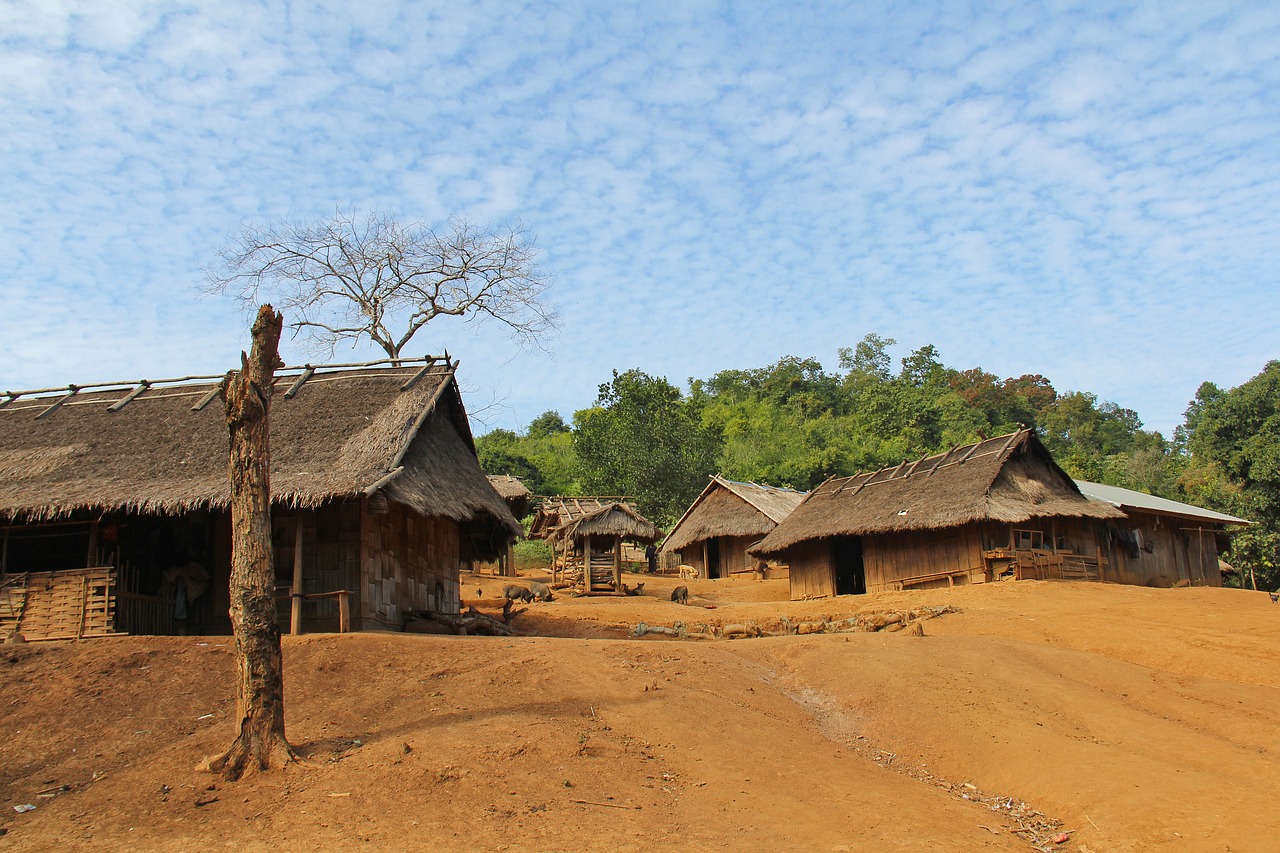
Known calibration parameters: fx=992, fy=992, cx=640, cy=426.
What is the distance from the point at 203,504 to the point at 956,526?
14896mm

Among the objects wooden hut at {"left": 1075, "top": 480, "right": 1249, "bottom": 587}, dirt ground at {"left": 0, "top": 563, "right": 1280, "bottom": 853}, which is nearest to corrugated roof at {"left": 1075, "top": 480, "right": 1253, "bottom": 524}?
wooden hut at {"left": 1075, "top": 480, "right": 1249, "bottom": 587}

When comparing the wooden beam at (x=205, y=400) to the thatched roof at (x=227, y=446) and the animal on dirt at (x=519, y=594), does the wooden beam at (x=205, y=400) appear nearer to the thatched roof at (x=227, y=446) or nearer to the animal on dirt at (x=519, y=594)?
the thatched roof at (x=227, y=446)

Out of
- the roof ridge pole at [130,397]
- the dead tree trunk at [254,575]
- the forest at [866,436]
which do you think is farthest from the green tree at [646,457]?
the dead tree trunk at [254,575]

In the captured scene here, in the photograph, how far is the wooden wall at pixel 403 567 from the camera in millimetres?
13289

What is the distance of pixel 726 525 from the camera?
30859 mm

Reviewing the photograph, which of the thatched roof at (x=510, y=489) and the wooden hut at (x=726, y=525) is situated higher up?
the thatched roof at (x=510, y=489)

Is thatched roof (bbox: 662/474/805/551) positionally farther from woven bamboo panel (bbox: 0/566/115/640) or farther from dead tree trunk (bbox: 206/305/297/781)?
dead tree trunk (bbox: 206/305/297/781)

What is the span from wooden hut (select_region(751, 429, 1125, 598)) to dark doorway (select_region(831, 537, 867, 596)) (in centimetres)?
6

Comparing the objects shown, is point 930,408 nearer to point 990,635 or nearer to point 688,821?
point 990,635

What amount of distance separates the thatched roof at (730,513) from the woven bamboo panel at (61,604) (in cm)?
2049

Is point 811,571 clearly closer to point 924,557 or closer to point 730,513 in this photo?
point 924,557

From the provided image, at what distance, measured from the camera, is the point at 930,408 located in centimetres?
5116

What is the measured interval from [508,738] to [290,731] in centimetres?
190

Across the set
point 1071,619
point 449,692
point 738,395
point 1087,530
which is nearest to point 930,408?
point 738,395
